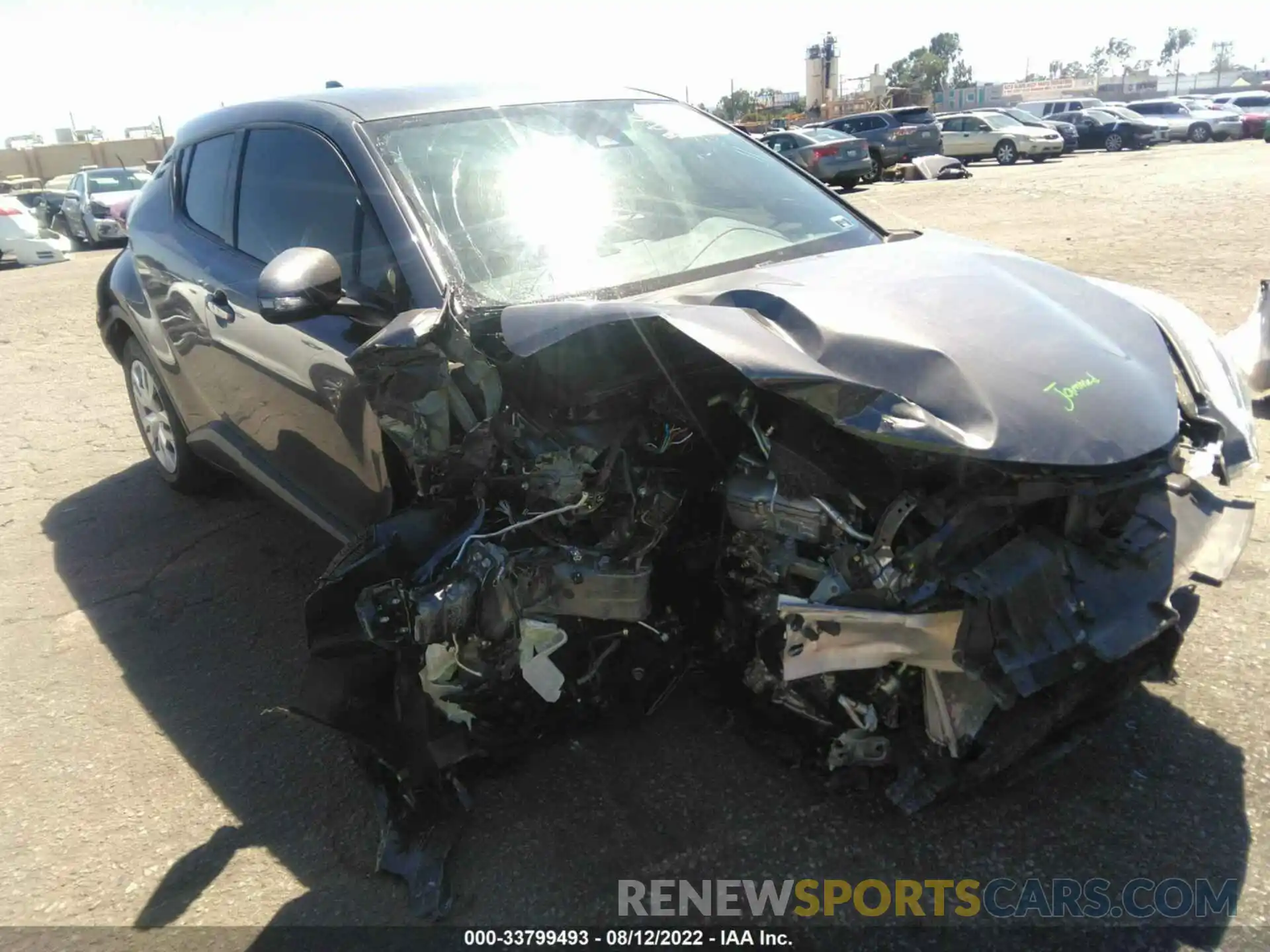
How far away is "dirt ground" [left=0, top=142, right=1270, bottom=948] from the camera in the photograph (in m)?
2.42

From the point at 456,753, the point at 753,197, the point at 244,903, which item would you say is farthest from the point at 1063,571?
the point at 244,903

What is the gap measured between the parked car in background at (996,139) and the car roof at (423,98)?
1065 inches

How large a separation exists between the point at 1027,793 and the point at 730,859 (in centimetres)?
85

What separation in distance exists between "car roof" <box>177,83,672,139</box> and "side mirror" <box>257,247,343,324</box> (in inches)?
32.1

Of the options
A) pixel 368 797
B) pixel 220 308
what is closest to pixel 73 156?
pixel 220 308

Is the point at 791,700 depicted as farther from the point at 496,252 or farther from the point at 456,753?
the point at 496,252

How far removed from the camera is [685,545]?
→ 2.69 metres

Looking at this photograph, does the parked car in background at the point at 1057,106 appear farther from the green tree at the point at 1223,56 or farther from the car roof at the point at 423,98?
the green tree at the point at 1223,56

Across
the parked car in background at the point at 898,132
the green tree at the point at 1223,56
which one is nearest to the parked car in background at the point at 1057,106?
the parked car in background at the point at 898,132

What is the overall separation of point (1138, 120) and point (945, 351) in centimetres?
3399

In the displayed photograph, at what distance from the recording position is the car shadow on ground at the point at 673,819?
94.0 inches

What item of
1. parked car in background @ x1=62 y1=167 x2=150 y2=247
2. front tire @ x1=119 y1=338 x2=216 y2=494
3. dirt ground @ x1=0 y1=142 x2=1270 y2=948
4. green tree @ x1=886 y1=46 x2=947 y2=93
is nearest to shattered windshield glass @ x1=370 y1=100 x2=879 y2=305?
dirt ground @ x1=0 y1=142 x2=1270 y2=948

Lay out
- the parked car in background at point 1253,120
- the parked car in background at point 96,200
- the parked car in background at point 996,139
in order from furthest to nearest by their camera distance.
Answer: the parked car in background at point 1253,120
the parked car in background at point 996,139
the parked car in background at point 96,200

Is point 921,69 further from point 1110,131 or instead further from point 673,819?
point 673,819
